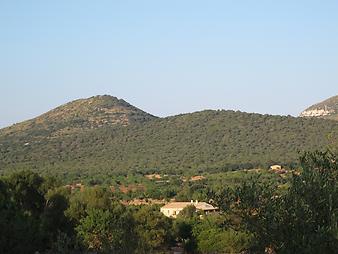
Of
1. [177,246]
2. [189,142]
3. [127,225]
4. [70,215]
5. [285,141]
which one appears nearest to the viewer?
[127,225]

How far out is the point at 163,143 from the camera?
104125mm

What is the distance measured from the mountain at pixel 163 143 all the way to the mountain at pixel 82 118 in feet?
1.35

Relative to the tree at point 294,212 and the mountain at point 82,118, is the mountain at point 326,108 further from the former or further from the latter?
the tree at point 294,212

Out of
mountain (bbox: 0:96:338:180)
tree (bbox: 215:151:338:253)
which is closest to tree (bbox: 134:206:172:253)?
tree (bbox: 215:151:338:253)

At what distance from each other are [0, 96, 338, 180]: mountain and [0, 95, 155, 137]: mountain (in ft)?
1.35

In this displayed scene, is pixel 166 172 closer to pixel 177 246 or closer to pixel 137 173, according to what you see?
pixel 137 173

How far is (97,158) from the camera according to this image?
10075 cm

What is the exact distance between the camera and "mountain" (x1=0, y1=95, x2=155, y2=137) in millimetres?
121188

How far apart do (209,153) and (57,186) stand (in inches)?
2571

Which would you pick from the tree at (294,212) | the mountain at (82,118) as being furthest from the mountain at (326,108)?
the tree at (294,212)

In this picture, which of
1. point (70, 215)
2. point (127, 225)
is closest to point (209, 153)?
point (70, 215)

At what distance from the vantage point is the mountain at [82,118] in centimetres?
12119

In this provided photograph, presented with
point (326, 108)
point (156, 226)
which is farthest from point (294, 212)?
point (326, 108)

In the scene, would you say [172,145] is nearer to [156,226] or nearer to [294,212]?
[156,226]
